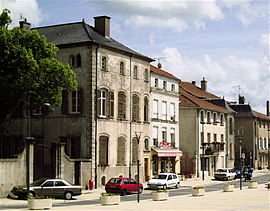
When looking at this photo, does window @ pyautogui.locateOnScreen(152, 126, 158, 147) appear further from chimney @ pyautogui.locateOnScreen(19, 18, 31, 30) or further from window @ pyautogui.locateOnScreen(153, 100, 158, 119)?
chimney @ pyautogui.locateOnScreen(19, 18, 31, 30)

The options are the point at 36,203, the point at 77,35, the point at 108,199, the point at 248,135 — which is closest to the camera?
the point at 36,203

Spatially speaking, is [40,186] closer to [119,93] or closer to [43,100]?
[43,100]

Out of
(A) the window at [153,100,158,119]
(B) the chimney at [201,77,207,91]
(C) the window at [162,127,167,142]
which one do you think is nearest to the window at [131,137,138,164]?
(A) the window at [153,100,158,119]

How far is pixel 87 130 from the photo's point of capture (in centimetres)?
4803

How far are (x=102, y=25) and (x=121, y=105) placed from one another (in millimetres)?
7804

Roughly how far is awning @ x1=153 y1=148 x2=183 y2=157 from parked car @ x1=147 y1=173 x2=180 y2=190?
24.0ft

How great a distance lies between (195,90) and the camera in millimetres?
81688

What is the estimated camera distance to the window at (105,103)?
4906cm

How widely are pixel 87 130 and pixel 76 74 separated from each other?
5130 mm

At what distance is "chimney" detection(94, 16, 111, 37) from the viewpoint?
172 ft

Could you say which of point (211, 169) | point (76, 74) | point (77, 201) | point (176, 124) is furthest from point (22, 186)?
point (211, 169)

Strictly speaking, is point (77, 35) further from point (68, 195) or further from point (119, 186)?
point (68, 195)

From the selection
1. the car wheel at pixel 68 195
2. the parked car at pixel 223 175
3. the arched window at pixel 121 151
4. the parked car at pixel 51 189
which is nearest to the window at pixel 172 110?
the parked car at pixel 223 175

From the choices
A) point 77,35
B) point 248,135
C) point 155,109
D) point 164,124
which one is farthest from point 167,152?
point 248,135
